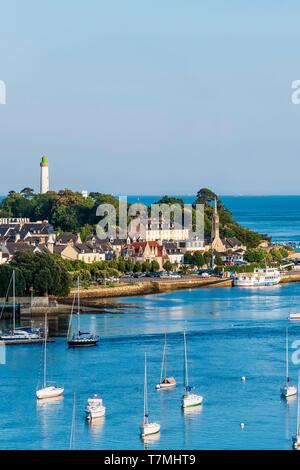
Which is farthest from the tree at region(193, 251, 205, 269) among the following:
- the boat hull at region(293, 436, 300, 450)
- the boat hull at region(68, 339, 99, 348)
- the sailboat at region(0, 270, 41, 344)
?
the boat hull at region(293, 436, 300, 450)

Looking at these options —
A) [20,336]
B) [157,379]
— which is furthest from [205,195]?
[157,379]

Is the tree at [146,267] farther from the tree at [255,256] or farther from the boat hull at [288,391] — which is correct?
the boat hull at [288,391]

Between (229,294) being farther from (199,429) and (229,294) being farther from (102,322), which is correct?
(199,429)

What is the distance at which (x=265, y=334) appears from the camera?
25.5 metres

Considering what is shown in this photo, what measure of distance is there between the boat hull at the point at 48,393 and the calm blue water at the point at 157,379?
0.48ft

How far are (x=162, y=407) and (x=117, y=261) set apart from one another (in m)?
19.0

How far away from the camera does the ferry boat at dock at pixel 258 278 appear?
122 ft

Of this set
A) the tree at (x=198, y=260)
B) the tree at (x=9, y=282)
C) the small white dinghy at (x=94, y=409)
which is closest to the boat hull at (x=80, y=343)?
the small white dinghy at (x=94, y=409)

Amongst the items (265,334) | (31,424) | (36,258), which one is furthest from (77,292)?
(31,424)

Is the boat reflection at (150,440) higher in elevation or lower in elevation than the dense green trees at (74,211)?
lower

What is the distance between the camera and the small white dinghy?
1827 cm

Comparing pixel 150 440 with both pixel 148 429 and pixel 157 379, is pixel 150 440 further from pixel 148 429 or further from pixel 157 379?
pixel 157 379

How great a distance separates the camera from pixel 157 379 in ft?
67.7

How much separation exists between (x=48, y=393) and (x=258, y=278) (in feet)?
60.5
